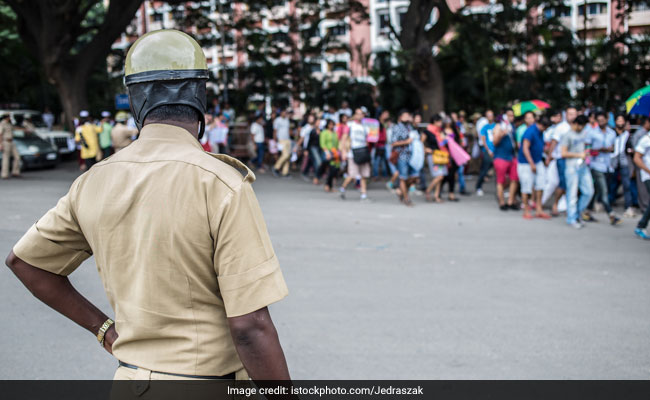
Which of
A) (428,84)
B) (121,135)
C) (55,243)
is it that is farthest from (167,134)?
(428,84)

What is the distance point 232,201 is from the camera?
1.65 metres

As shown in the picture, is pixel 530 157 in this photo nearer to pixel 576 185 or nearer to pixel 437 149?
pixel 576 185

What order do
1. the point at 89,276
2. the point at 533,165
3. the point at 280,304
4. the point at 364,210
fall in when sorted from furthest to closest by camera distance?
1. the point at 364,210
2. the point at 533,165
3. the point at 89,276
4. the point at 280,304

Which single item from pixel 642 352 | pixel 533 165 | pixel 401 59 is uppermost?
pixel 401 59

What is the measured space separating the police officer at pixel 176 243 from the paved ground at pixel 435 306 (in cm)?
282

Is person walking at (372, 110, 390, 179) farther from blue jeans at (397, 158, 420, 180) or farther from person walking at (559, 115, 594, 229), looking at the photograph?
person walking at (559, 115, 594, 229)

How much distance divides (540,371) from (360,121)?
9285mm

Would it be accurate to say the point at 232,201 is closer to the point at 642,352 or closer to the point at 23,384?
the point at 23,384

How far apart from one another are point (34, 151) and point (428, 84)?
458 inches

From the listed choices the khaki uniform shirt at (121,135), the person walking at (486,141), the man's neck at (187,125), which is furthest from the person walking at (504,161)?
the man's neck at (187,125)

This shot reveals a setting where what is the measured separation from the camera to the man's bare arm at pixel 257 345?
170cm

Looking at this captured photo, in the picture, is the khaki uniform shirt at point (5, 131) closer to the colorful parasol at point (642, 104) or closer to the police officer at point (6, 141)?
the police officer at point (6, 141)

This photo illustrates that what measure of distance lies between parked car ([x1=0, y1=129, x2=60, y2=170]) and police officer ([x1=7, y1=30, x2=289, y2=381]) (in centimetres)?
1935

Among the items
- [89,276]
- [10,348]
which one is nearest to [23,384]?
[10,348]
